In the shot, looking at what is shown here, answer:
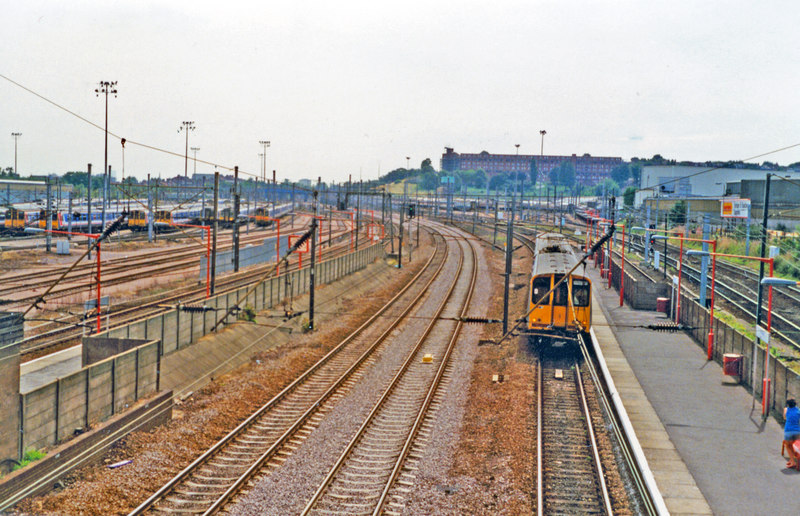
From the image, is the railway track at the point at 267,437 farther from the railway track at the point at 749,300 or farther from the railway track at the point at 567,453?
the railway track at the point at 749,300

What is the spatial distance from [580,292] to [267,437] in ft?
47.9

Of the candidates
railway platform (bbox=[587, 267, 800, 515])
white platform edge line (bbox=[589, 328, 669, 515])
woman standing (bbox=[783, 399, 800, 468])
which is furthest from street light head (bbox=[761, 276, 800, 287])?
white platform edge line (bbox=[589, 328, 669, 515])

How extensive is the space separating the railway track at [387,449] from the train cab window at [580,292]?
210 inches

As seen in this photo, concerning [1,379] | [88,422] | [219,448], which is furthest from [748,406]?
[1,379]

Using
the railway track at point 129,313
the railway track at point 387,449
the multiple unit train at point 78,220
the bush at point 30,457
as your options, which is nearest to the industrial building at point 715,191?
the railway track at point 129,313

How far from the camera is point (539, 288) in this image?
26703 mm

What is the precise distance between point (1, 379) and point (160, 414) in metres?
4.69

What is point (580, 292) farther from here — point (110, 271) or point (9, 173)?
point (9, 173)

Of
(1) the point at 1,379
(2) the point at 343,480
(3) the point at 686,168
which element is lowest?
(2) the point at 343,480

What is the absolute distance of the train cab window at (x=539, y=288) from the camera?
87.2 ft

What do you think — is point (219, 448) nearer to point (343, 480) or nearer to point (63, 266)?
point (343, 480)

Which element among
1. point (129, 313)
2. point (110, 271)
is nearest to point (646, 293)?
point (129, 313)

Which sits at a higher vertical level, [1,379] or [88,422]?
[1,379]

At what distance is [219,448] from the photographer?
1591 cm
